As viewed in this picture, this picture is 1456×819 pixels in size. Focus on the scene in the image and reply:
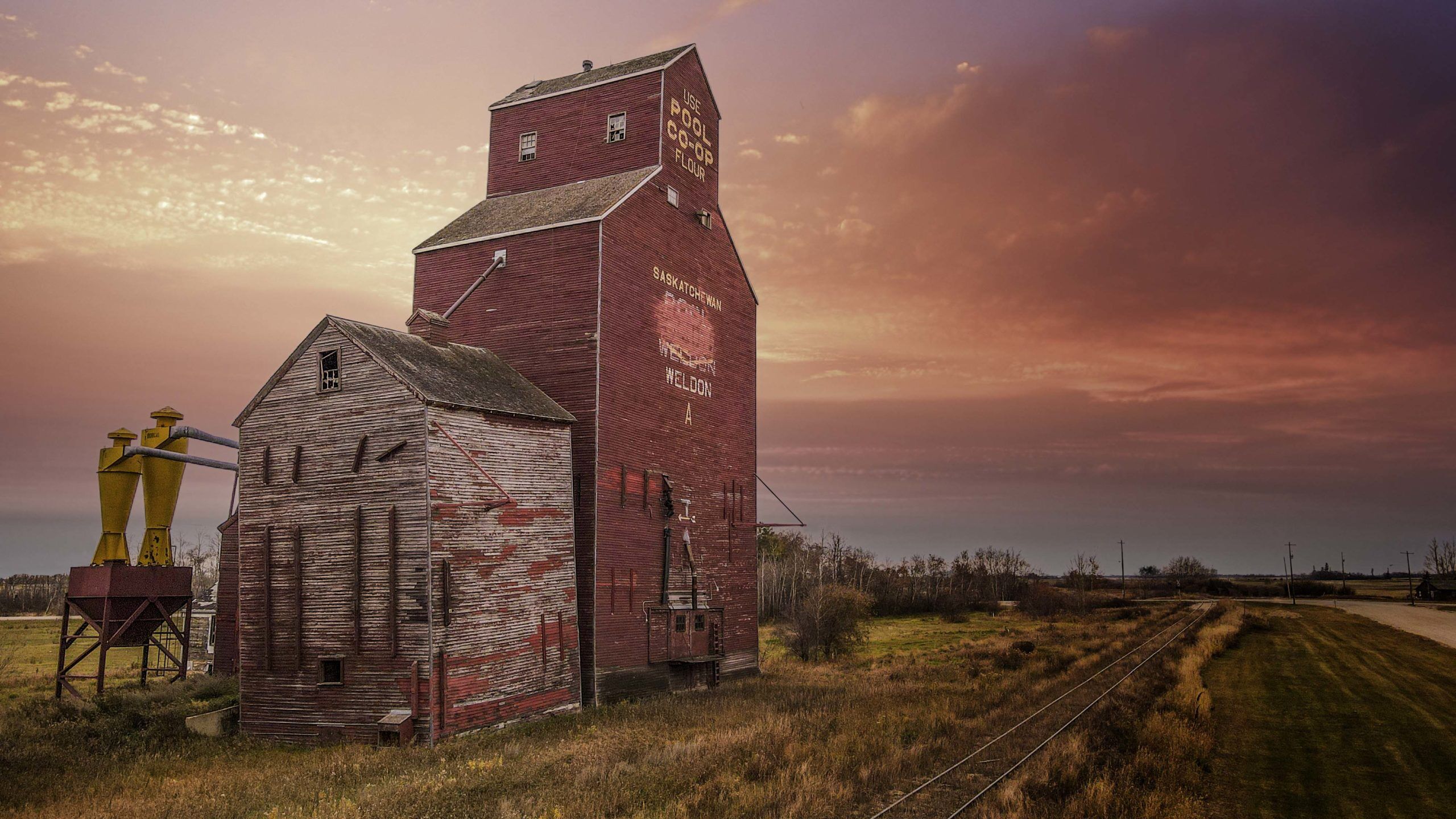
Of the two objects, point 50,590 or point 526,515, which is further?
point 50,590

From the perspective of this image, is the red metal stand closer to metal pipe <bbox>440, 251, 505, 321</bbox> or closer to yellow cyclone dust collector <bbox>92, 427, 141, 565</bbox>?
yellow cyclone dust collector <bbox>92, 427, 141, 565</bbox>

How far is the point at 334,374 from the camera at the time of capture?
67.6 feet

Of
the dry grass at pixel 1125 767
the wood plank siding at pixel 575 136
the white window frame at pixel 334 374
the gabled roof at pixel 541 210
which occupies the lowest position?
the dry grass at pixel 1125 767

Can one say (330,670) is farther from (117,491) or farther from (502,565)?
(117,491)

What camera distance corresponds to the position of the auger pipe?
94.7 ft

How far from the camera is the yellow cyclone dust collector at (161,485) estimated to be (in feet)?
97.9

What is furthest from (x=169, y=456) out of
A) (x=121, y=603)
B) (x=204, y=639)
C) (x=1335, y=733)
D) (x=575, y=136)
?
(x=1335, y=733)

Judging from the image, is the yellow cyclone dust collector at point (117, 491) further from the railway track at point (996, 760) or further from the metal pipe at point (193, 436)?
the railway track at point (996, 760)

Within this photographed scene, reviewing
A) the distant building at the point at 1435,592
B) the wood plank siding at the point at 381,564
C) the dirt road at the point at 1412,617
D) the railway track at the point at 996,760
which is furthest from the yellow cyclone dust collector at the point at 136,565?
the distant building at the point at 1435,592

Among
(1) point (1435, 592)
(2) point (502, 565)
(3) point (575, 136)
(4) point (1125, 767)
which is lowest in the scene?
(1) point (1435, 592)

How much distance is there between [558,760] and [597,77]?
79.1 ft

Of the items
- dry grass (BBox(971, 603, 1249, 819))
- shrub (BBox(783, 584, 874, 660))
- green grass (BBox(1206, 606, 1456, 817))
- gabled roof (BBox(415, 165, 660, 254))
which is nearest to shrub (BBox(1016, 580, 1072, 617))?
shrub (BBox(783, 584, 874, 660))

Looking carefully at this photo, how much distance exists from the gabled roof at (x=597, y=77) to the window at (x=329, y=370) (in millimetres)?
15238

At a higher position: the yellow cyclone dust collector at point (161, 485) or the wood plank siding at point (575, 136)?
the wood plank siding at point (575, 136)
